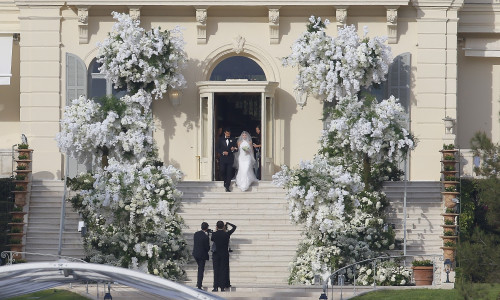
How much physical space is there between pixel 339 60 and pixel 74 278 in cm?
2057

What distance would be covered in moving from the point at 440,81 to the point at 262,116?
178 inches

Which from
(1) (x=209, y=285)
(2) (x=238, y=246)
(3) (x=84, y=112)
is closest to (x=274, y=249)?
(2) (x=238, y=246)

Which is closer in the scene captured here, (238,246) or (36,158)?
(238,246)

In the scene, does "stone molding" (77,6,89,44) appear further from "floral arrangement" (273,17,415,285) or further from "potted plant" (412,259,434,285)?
"potted plant" (412,259,434,285)

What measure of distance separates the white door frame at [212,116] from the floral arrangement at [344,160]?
0.98m

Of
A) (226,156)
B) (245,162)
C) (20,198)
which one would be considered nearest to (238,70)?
(226,156)

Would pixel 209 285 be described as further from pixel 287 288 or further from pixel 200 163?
pixel 200 163

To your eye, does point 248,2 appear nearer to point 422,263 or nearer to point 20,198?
point 20,198

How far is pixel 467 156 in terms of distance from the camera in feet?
113

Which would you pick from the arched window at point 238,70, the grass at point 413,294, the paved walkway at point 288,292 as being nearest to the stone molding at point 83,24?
the arched window at point 238,70

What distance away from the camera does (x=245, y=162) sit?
112ft

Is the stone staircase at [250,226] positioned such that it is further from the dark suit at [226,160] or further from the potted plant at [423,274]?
the potted plant at [423,274]

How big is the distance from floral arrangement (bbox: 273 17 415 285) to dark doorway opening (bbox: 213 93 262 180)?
76.1 inches

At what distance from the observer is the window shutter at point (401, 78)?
3578 cm
